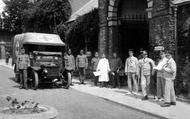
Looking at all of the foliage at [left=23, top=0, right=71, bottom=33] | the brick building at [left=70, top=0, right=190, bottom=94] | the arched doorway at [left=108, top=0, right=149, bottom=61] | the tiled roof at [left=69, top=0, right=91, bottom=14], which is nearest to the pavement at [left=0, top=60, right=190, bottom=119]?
the brick building at [left=70, top=0, right=190, bottom=94]

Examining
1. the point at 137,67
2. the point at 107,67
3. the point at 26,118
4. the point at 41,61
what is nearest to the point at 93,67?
the point at 107,67

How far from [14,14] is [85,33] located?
35.9 meters

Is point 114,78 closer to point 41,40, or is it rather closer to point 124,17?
point 124,17

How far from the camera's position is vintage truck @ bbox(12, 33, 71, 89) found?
1534cm

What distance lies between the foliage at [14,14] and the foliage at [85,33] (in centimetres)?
3161

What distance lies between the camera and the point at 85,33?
2125 cm

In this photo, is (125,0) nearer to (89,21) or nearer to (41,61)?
(89,21)

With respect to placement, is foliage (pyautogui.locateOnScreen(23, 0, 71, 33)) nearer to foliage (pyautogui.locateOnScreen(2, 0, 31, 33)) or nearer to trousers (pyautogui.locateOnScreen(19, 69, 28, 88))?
trousers (pyautogui.locateOnScreen(19, 69, 28, 88))

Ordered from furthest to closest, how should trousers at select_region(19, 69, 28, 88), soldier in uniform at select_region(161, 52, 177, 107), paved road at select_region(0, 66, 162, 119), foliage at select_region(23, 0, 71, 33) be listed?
foliage at select_region(23, 0, 71, 33), trousers at select_region(19, 69, 28, 88), soldier in uniform at select_region(161, 52, 177, 107), paved road at select_region(0, 66, 162, 119)

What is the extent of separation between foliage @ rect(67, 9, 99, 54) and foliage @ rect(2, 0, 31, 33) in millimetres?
31615

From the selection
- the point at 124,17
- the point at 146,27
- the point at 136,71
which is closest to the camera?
the point at 136,71

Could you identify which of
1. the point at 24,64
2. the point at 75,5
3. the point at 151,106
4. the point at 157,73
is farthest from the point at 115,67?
the point at 75,5

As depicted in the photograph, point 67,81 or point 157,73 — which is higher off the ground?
point 157,73

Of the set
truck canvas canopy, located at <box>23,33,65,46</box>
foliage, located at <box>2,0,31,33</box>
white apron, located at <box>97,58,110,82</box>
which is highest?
foliage, located at <box>2,0,31,33</box>
